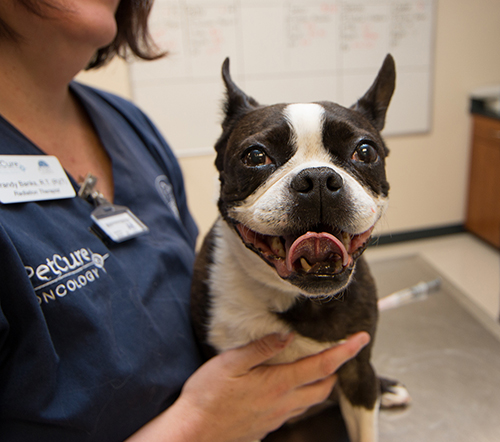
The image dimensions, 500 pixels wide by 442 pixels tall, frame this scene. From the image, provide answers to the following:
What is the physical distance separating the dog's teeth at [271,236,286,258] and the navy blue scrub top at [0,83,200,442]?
27 centimetres

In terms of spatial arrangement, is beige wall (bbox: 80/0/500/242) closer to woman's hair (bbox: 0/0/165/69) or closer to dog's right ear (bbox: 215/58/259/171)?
woman's hair (bbox: 0/0/165/69)

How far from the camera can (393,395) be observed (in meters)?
1.08

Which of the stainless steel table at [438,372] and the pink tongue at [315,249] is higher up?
the pink tongue at [315,249]

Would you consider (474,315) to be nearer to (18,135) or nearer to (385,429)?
(385,429)

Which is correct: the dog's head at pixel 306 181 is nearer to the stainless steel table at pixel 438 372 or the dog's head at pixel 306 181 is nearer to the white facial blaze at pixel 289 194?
the white facial blaze at pixel 289 194

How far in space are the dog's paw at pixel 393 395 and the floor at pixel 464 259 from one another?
1.59 m

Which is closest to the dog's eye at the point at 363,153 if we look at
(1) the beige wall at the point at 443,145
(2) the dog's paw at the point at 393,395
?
(2) the dog's paw at the point at 393,395

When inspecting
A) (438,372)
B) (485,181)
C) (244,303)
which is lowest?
(485,181)

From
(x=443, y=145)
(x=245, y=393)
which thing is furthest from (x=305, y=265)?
(x=443, y=145)

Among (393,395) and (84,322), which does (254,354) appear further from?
(393,395)

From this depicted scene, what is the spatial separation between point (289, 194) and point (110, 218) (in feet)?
1.26

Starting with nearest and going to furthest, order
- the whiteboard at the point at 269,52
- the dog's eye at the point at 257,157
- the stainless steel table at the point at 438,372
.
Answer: the dog's eye at the point at 257,157, the stainless steel table at the point at 438,372, the whiteboard at the point at 269,52

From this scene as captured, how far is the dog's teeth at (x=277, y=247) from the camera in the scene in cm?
73

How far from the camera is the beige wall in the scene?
3297mm
